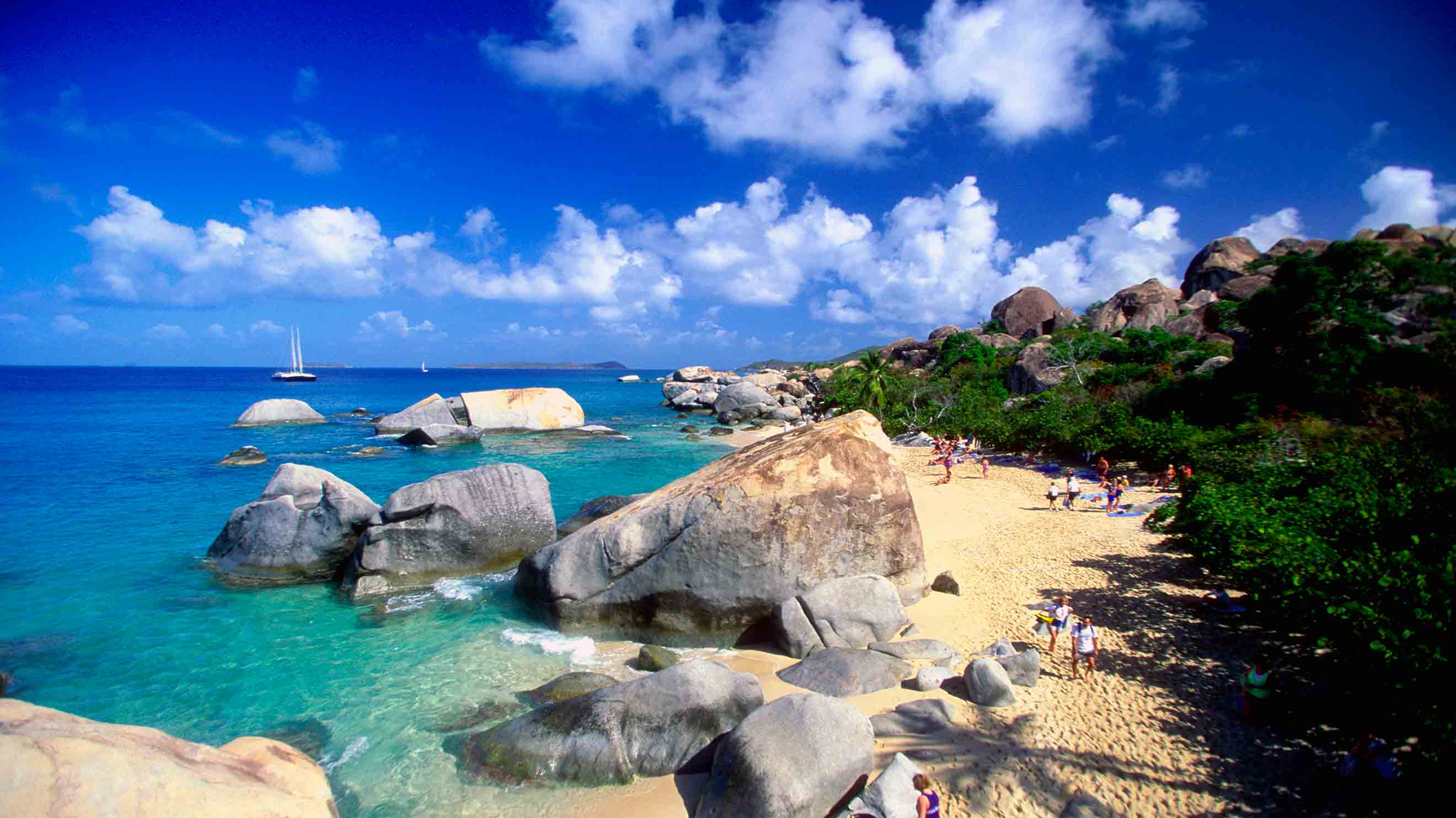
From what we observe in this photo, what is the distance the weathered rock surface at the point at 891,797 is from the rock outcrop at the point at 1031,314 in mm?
59698

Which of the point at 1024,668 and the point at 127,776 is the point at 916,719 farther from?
the point at 127,776

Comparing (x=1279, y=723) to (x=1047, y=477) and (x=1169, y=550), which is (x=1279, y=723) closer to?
(x=1169, y=550)

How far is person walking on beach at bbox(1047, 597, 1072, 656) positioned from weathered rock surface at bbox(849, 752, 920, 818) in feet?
13.7

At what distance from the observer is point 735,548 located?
10.3 m

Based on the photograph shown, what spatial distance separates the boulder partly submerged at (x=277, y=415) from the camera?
4100cm

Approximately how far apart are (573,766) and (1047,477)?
2027 cm

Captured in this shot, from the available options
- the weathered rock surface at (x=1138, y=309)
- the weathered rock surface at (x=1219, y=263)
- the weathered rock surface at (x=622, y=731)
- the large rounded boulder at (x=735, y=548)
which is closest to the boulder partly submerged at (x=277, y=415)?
the large rounded boulder at (x=735, y=548)

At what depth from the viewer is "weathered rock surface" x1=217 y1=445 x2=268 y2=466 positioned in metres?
26.4

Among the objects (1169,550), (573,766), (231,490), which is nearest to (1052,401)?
(1169,550)

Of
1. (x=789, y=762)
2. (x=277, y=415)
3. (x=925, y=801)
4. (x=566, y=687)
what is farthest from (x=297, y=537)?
(x=277, y=415)

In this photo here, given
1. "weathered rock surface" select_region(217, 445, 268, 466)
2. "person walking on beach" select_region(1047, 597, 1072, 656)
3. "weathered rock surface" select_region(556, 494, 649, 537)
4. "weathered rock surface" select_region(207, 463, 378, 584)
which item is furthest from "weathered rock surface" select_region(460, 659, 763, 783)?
"weathered rock surface" select_region(217, 445, 268, 466)

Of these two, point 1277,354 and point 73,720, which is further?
point 1277,354

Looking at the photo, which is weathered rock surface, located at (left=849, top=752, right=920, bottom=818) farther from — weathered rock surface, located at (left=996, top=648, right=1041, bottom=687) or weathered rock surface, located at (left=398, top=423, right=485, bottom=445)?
weathered rock surface, located at (left=398, top=423, right=485, bottom=445)

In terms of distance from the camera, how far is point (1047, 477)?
22266mm
